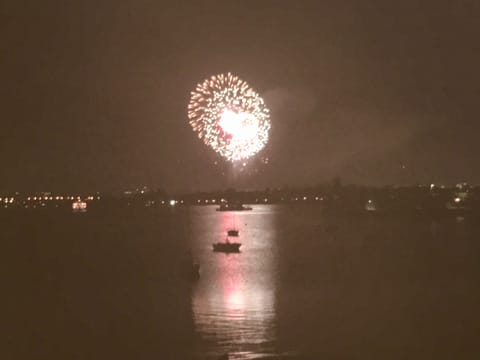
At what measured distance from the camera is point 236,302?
26156 millimetres

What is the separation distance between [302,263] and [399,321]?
20189 millimetres

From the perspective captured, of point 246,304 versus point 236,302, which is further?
point 236,302

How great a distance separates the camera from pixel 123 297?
27359 mm

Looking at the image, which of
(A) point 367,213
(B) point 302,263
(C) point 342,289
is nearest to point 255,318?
(C) point 342,289

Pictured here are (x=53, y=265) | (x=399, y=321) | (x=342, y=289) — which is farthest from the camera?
(x=53, y=265)

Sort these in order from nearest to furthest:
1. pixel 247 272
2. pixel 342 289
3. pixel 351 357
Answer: pixel 351 357
pixel 342 289
pixel 247 272

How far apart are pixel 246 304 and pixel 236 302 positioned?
670 millimetres

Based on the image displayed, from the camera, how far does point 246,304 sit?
25.6m

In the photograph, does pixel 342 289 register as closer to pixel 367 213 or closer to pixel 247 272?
pixel 247 272

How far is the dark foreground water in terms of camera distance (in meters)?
17.9

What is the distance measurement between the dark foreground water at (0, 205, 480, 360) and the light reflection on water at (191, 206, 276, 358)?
0.15ft

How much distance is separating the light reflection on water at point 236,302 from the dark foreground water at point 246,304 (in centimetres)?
5

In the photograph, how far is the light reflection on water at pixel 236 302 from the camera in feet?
59.1

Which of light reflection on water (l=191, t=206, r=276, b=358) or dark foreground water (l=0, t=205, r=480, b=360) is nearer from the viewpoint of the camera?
dark foreground water (l=0, t=205, r=480, b=360)
